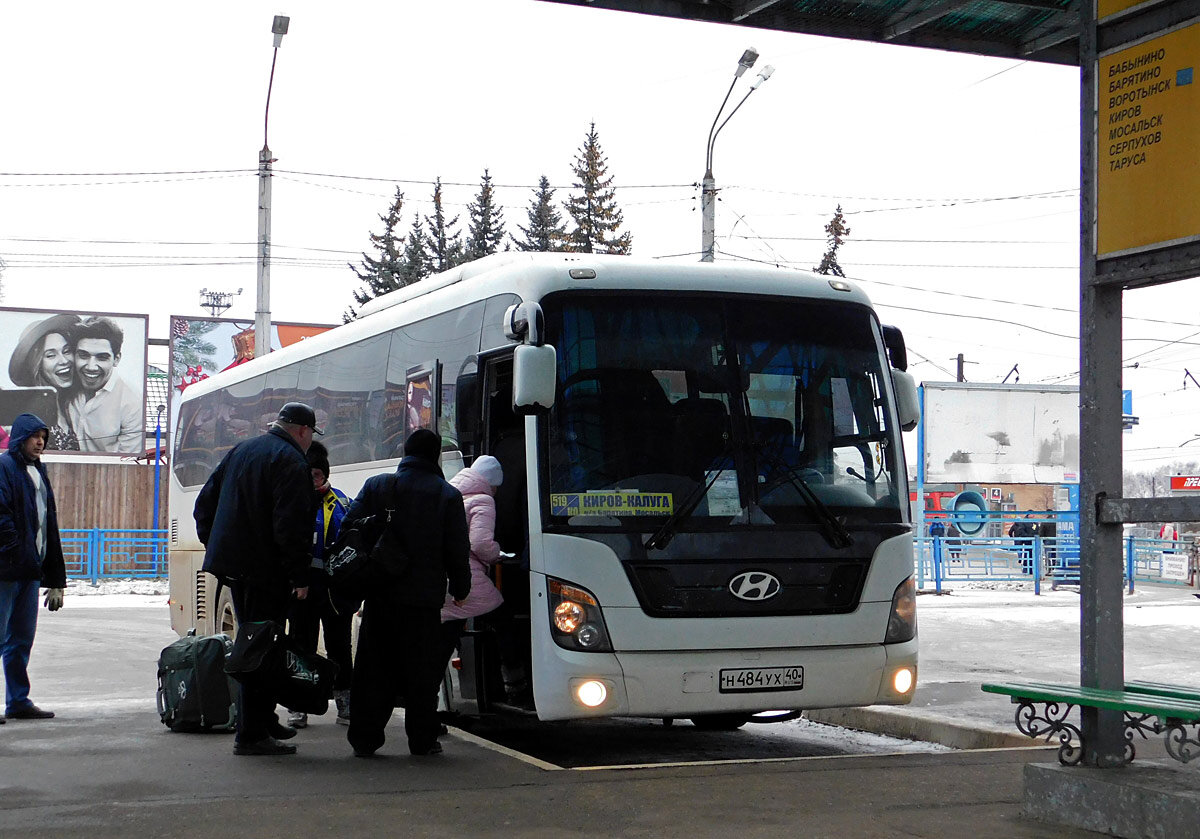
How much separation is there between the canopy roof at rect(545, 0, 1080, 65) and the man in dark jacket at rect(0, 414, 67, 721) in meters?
5.33

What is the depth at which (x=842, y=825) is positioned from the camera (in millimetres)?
6566

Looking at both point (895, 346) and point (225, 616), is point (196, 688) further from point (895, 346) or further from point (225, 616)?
point (895, 346)

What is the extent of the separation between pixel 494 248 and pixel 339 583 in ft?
190

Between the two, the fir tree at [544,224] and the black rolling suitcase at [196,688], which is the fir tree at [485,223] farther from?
the black rolling suitcase at [196,688]

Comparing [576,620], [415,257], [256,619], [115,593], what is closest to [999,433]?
[115,593]

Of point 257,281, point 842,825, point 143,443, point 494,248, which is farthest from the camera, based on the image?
point 494,248

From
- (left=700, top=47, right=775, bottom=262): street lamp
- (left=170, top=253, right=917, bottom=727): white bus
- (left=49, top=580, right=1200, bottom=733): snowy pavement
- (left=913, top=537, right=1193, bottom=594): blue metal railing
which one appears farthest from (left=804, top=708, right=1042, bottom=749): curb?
(left=913, top=537, right=1193, bottom=594): blue metal railing

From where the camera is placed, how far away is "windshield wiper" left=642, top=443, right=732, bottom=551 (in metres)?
8.48

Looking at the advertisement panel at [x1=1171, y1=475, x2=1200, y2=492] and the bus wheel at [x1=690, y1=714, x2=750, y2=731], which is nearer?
the bus wheel at [x1=690, y1=714, x2=750, y2=731]

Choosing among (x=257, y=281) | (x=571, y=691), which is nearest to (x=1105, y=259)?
(x=571, y=691)

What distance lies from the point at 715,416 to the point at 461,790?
109 inches

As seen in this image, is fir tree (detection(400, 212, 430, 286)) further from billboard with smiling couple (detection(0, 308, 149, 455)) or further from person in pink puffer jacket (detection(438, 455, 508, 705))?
person in pink puffer jacket (detection(438, 455, 508, 705))

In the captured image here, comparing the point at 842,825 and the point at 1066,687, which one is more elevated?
the point at 1066,687

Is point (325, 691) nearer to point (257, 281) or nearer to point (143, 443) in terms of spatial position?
point (257, 281)
